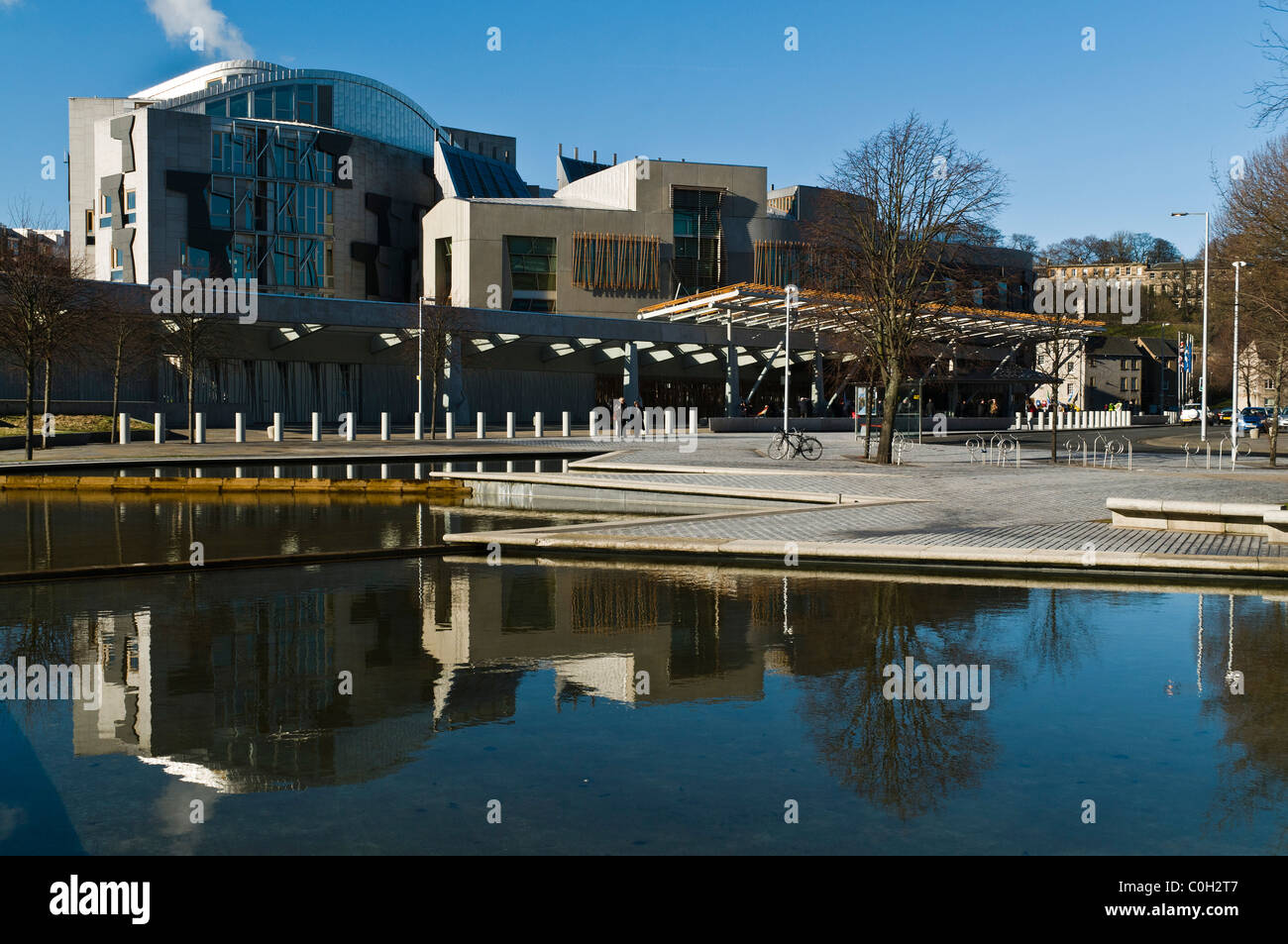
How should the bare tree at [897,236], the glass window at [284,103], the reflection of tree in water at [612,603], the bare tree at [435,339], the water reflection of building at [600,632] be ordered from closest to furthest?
the water reflection of building at [600,632] → the reflection of tree in water at [612,603] → the bare tree at [897,236] → the bare tree at [435,339] → the glass window at [284,103]

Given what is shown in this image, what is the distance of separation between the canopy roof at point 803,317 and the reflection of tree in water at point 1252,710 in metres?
34.9

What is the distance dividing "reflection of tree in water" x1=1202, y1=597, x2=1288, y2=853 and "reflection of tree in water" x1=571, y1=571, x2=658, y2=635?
4.26m

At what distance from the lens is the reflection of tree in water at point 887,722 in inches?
213

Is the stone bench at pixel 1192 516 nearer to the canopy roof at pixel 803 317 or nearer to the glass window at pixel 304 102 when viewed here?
the canopy roof at pixel 803 317

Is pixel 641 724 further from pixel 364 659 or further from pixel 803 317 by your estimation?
pixel 803 317

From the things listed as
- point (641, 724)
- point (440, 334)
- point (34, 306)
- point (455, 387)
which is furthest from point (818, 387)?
Answer: point (641, 724)

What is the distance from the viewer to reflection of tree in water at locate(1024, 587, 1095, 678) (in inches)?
311

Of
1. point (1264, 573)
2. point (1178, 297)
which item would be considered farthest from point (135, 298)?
point (1178, 297)

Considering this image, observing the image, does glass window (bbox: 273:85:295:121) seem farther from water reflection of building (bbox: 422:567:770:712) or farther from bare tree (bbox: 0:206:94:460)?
water reflection of building (bbox: 422:567:770:712)

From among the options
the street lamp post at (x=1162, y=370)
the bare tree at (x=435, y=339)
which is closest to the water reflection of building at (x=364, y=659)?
the bare tree at (x=435, y=339)

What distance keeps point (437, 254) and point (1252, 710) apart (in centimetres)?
6551

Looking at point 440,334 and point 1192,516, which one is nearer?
point 1192,516

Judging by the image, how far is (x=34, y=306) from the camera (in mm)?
30500
